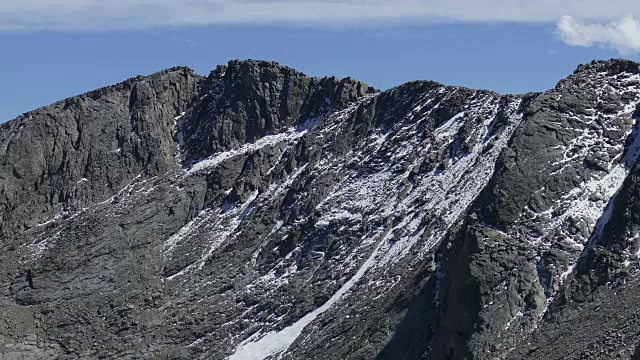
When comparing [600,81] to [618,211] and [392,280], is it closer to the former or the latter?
[618,211]

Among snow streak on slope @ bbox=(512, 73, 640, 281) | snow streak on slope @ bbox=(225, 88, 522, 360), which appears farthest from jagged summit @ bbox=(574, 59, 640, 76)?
snow streak on slope @ bbox=(225, 88, 522, 360)

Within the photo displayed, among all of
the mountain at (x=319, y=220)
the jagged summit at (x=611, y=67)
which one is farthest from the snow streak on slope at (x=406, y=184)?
the jagged summit at (x=611, y=67)

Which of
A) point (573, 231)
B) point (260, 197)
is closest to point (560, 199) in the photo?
point (573, 231)

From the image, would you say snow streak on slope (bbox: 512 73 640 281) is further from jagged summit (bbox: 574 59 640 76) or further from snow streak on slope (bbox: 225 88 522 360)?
snow streak on slope (bbox: 225 88 522 360)

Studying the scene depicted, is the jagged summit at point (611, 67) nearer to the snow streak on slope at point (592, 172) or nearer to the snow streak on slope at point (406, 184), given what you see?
the snow streak on slope at point (592, 172)

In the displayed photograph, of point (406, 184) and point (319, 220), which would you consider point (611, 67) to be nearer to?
point (406, 184)

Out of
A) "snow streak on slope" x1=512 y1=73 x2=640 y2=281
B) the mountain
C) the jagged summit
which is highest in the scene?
the jagged summit
